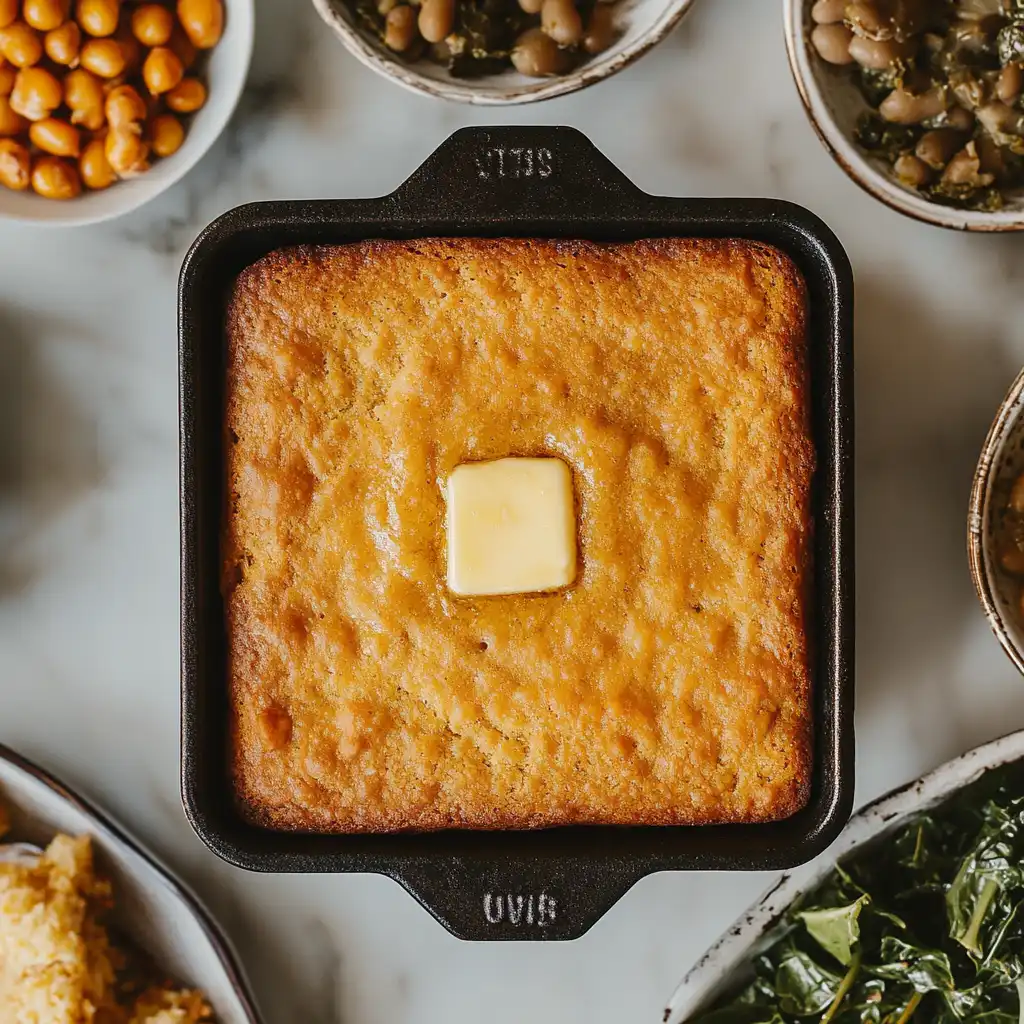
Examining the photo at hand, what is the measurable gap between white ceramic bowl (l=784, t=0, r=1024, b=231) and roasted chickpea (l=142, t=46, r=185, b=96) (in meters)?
0.98

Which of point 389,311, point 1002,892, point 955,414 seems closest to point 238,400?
point 389,311

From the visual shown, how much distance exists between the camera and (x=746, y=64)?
2080 mm

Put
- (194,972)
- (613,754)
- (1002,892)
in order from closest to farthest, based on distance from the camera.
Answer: (613,754) → (1002,892) → (194,972)

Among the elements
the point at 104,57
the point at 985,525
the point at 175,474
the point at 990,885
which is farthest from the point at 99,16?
the point at 990,885

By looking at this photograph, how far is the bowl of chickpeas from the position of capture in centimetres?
193

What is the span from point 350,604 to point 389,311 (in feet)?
1.43

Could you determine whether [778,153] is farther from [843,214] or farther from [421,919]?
[421,919]

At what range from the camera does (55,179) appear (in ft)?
6.40

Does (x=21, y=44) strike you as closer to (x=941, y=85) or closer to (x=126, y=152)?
(x=126, y=152)

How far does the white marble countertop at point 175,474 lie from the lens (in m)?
2.08

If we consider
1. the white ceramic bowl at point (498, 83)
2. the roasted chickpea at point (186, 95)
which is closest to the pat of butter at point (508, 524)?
the white ceramic bowl at point (498, 83)

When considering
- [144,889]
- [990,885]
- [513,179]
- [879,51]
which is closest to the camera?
[513,179]

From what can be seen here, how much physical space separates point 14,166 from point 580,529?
3.59 feet

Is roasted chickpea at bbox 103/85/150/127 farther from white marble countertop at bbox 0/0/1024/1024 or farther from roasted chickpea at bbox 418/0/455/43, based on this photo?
roasted chickpea at bbox 418/0/455/43
